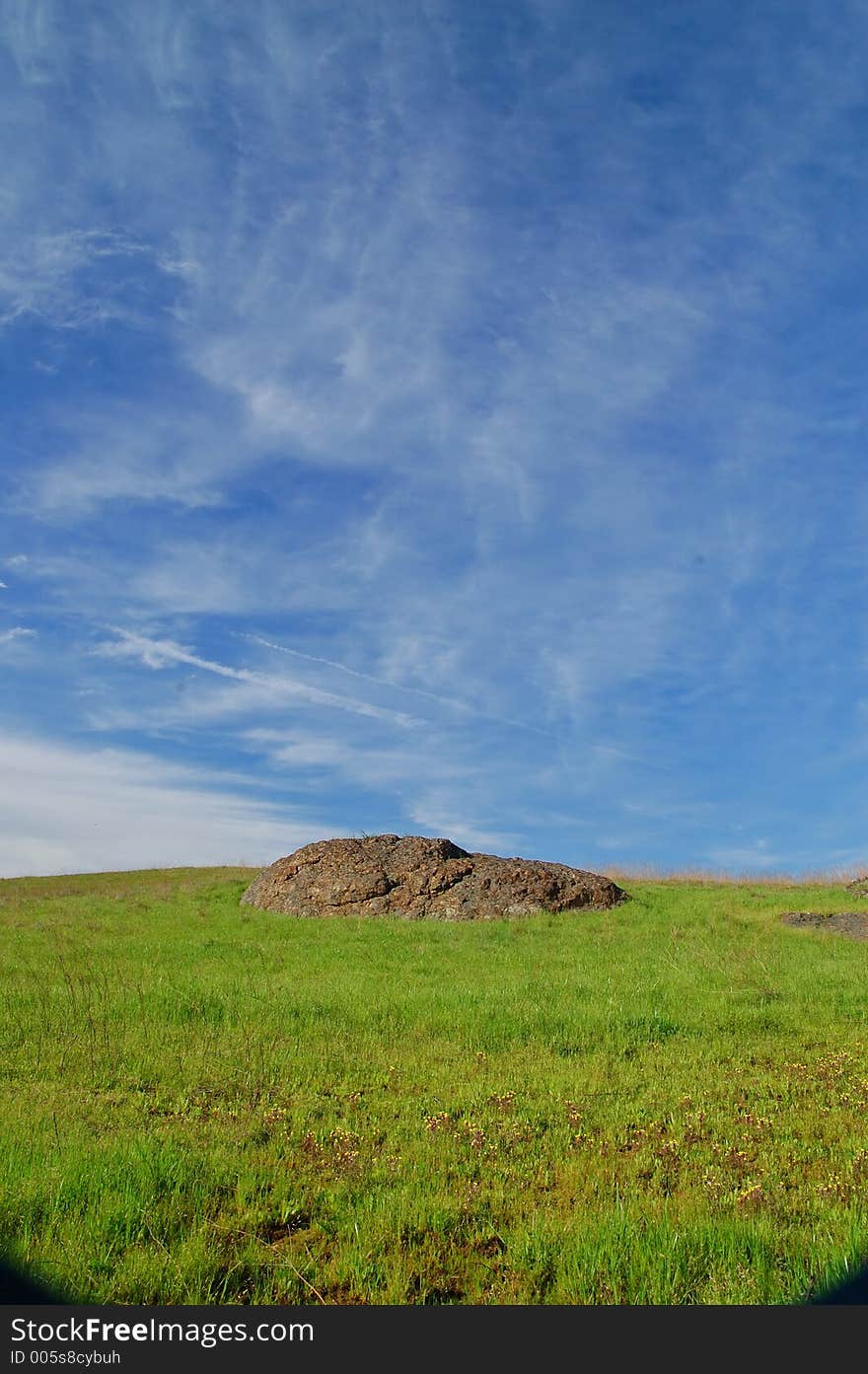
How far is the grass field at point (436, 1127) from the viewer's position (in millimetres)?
6789

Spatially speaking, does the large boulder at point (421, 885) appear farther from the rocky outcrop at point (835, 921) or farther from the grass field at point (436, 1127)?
the grass field at point (436, 1127)

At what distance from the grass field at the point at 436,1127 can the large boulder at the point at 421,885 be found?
10.1 metres

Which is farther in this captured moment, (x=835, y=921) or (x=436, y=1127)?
(x=835, y=921)

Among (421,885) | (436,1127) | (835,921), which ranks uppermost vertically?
(421,885)

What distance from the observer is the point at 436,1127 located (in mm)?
10016

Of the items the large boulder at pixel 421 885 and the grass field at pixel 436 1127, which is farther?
the large boulder at pixel 421 885

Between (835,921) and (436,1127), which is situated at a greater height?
(835,921)

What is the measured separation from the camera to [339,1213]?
25.5 feet

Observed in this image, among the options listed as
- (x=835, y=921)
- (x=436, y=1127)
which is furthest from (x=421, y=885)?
(x=436, y=1127)

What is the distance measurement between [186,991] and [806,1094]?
11.5 meters

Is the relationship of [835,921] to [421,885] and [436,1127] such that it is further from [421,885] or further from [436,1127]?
[436,1127]

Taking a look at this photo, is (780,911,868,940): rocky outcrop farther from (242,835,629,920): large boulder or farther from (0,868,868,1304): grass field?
(242,835,629,920): large boulder

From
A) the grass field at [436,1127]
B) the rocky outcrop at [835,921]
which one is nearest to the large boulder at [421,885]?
the rocky outcrop at [835,921]

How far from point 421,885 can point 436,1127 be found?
23.8 meters
